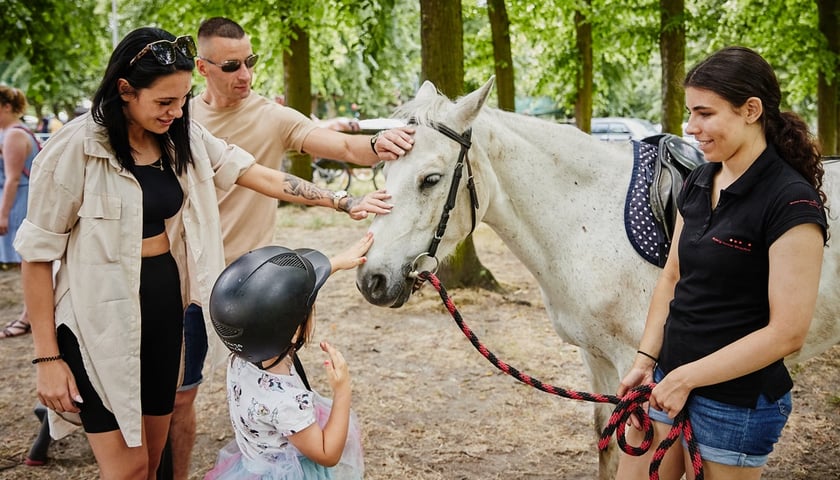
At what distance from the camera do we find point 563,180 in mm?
2877

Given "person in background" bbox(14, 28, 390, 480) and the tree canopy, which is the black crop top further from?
the tree canopy

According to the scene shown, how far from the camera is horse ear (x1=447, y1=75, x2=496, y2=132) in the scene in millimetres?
2588

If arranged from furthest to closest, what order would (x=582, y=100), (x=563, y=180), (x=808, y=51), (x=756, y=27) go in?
(x=582, y=100)
(x=756, y=27)
(x=808, y=51)
(x=563, y=180)

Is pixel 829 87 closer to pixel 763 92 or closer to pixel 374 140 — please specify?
pixel 374 140

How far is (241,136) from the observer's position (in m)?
3.26

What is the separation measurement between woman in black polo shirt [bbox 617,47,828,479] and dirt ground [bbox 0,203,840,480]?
2021 mm

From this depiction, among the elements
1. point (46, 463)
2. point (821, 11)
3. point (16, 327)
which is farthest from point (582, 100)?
point (46, 463)

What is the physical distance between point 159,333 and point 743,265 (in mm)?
1912

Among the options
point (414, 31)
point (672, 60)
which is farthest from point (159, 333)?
point (414, 31)

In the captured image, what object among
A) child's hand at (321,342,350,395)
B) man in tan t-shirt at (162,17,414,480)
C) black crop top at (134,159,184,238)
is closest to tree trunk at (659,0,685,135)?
man in tan t-shirt at (162,17,414,480)

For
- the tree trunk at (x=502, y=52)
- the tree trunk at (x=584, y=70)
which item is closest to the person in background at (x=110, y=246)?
the tree trunk at (x=502, y=52)

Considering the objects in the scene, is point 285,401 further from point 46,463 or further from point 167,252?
point 46,463

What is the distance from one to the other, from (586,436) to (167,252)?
291cm

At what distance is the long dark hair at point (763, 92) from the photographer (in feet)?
5.49
